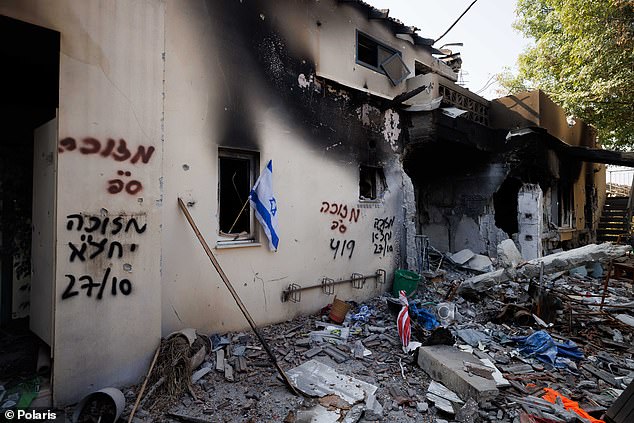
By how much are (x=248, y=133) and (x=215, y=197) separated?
1202 millimetres

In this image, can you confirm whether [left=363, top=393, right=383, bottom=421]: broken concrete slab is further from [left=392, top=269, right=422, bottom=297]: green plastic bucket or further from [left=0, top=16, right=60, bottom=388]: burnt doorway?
[left=392, top=269, right=422, bottom=297]: green plastic bucket

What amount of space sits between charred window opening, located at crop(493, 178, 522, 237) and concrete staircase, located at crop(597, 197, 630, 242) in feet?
29.9

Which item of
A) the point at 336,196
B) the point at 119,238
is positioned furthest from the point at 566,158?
the point at 119,238

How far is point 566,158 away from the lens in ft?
39.9

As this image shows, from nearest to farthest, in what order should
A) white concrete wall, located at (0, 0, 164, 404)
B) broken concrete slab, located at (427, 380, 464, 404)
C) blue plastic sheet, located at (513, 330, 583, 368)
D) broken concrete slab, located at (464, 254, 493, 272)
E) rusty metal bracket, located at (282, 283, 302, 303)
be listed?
white concrete wall, located at (0, 0, 164, 404) < broken concrete slab, located at (427, 380, 464, 404) < blue plastic sheet, located at (513, 330, 583, 368) < rusty metal bracket, located at (282, 283, 302, 303) < broken concrete slab, located at (464, 254, 493, 272)

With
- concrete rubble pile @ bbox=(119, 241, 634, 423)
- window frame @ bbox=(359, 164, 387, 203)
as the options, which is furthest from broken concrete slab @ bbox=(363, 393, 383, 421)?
window frame @ bbox=(359, 164, 387, 203)

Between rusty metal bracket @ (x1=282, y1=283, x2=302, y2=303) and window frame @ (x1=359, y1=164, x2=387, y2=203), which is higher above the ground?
window frame @ (x1=359, y1=164, x2=387, y2=203)

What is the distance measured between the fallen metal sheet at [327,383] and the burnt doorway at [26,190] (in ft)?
8.76

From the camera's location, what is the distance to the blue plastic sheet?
4.45 m

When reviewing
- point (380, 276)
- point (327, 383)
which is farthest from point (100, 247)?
point (380, 276)

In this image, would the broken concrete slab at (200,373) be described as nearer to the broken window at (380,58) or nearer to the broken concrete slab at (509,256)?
the broken concrete slab at (509,256)

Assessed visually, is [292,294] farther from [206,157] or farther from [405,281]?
[405,281]

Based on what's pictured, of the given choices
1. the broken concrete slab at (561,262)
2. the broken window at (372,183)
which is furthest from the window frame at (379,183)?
the broken concrete slab at (561,262)

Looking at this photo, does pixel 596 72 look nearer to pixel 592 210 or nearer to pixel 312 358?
pixel 592 210
